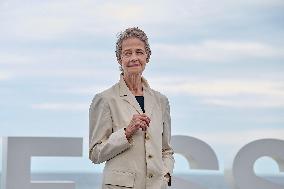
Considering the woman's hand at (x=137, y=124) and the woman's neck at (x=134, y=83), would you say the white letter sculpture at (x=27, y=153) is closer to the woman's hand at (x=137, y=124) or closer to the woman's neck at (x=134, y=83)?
the woman's neck at (x=134, y=83)

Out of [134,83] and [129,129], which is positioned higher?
[134,83]

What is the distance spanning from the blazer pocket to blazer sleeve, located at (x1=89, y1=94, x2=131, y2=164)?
0.07 m

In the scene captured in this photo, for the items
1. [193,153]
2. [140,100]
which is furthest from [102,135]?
[193,153]

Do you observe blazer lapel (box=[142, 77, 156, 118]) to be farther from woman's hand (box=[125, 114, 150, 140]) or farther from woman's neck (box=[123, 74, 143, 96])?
woman's hand (box=[125, 114, 150, 140])

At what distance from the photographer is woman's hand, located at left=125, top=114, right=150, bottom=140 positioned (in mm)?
2658

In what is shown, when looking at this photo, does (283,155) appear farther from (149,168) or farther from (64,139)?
(149,168)

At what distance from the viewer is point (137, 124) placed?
8.72 feet

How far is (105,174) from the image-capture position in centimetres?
275

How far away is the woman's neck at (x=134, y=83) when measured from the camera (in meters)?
2.82

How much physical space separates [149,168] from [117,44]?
532 millimetres

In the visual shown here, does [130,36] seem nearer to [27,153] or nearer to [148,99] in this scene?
[148,99]

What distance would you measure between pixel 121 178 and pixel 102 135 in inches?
7.5

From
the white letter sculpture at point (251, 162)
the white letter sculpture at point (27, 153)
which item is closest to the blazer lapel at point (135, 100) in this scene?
the white letter sculpture at point (27, 153)

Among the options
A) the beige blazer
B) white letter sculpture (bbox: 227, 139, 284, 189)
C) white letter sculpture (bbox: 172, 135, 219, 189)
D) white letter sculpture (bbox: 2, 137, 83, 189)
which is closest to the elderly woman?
the beige blazer
